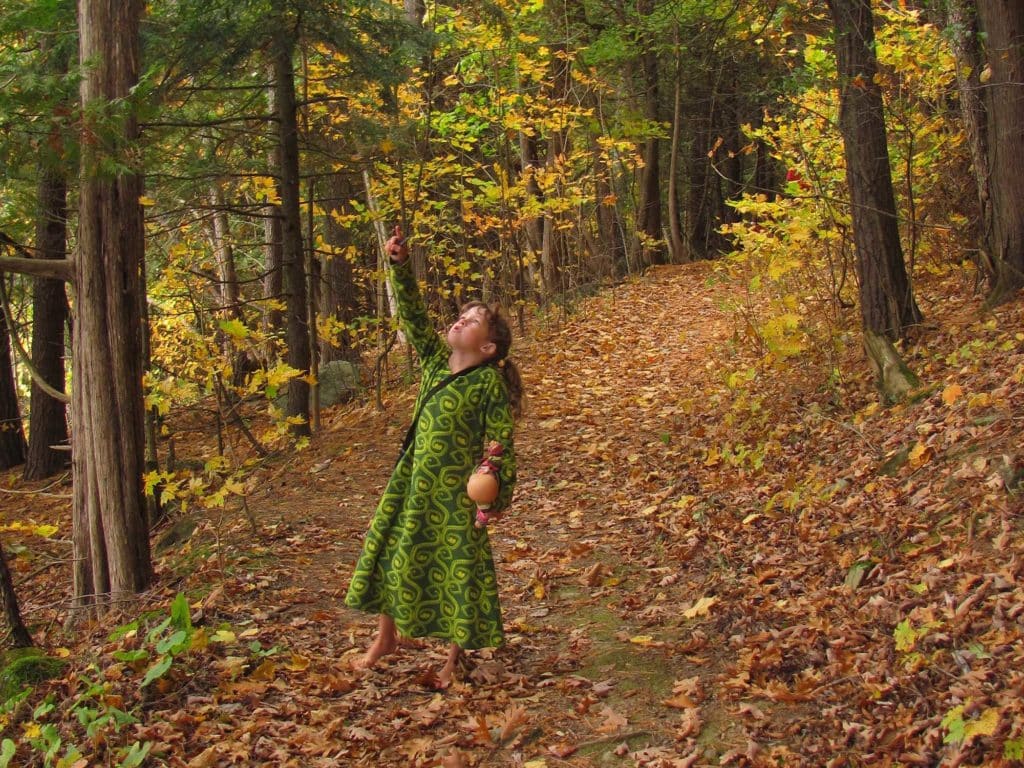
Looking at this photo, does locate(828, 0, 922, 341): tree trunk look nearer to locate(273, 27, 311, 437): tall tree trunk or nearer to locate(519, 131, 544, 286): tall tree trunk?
locate(273, 27, 311, 437): tall tree trunk

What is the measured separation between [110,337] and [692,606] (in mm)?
3600

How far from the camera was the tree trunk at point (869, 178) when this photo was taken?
748cm

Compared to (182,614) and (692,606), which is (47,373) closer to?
(182,614)

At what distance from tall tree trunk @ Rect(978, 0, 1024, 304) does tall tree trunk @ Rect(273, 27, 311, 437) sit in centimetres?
648

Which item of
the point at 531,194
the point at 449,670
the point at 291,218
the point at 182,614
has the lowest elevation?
the point at 449,670

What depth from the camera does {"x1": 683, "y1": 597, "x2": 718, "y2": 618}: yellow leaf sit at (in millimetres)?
5023

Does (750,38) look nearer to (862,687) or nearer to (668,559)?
(668,559)

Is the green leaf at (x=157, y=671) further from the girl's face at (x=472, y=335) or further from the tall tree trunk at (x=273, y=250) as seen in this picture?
the tall tree trunk at (x=273, y=250)

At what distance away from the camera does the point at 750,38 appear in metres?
8.42

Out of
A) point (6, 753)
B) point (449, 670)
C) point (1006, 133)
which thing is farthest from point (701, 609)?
point (1006, 133)

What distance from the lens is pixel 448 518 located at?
4.28m

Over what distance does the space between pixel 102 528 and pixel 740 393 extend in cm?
595

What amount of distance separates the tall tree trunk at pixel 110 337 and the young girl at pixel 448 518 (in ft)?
6.28

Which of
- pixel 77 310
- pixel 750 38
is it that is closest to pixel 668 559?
pixel 77 310
